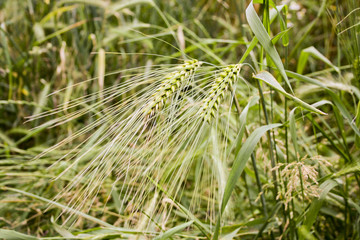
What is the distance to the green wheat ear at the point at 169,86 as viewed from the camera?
553 mm

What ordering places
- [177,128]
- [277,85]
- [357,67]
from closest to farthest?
[277,85]
[357,67]
[177,128]

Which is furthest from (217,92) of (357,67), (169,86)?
(357,67)

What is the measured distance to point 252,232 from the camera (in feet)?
2.69

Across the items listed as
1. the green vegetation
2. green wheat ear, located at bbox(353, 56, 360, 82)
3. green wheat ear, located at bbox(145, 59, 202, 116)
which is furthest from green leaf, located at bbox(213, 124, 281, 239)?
green wheat ear, located at bbox(353, 56, 360, 82)

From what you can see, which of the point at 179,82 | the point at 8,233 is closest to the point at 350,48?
the point at 179,82

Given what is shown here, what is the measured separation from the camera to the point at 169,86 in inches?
22.3

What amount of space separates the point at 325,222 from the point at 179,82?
652mm

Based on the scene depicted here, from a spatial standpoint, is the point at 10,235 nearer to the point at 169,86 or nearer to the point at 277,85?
the point at 169,86

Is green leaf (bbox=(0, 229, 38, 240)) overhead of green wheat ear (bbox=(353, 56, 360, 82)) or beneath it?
beneath

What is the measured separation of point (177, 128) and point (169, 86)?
428 mm

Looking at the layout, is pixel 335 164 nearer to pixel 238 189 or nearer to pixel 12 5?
pixel 238 189

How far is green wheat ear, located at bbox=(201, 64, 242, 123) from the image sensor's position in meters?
0.54

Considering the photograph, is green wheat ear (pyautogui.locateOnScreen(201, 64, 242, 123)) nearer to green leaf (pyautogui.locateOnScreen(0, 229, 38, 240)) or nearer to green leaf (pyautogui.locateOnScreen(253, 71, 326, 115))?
green leaf (pyautogui.locateOnScreen(253, 71, 326, 115))

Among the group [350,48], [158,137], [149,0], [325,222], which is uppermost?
[149,0]
